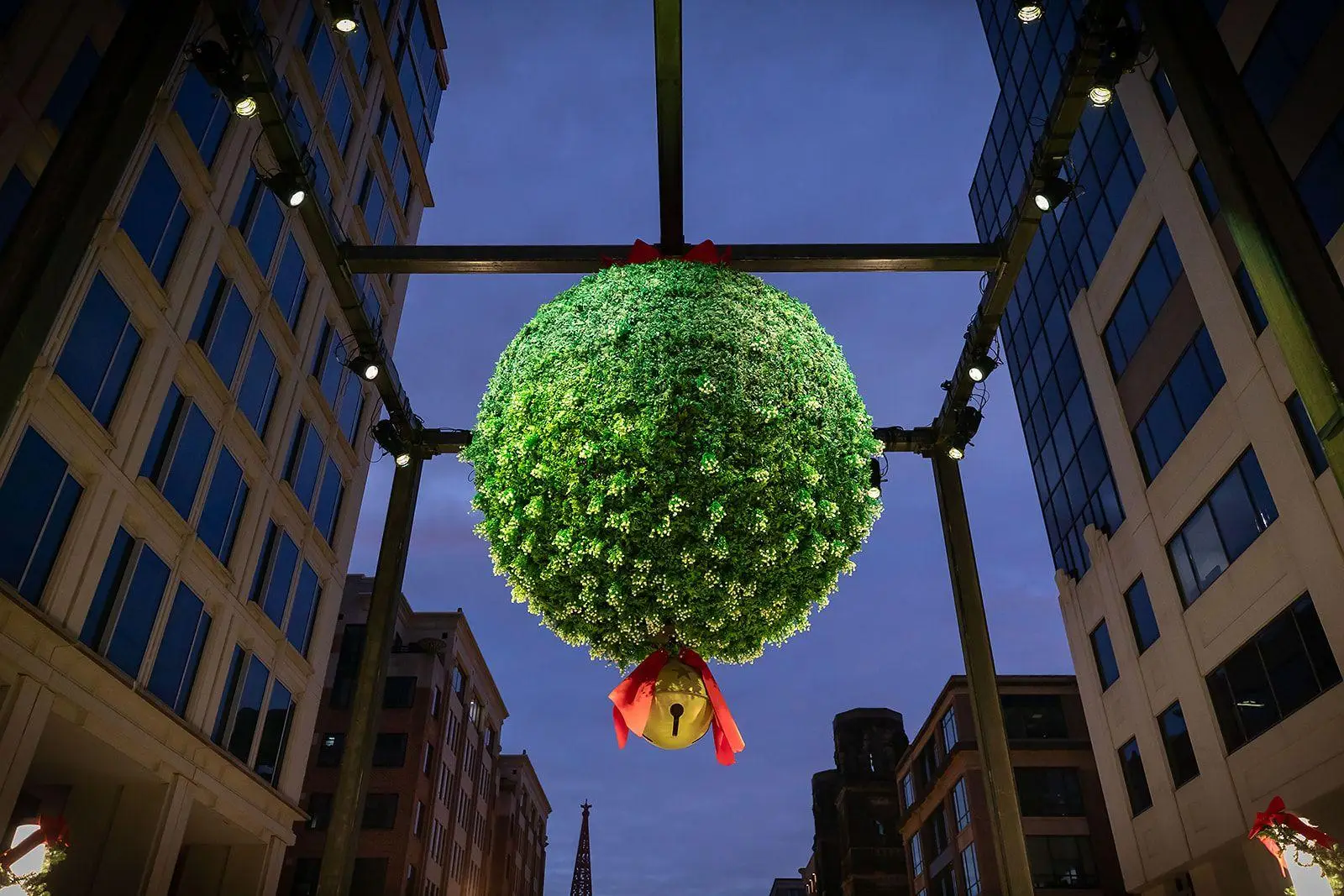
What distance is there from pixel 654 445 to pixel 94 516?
38.5 feet

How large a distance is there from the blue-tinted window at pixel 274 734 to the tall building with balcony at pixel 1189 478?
18609mm

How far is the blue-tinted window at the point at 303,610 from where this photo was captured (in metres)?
20.8

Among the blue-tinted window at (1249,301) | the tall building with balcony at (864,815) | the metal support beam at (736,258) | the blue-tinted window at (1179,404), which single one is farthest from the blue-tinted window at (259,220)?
the tall building with balcony at (864,815)

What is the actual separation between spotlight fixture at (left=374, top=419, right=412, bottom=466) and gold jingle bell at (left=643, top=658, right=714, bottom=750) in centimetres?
423

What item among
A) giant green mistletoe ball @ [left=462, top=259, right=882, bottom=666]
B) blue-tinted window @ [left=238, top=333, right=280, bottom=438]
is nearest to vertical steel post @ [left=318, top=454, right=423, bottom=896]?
giant green mistletoe ball @ [left=462, top=259, right=882, bottom=666]

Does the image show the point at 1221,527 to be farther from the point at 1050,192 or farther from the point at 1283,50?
the point at 1050,192

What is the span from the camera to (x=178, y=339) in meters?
15.5

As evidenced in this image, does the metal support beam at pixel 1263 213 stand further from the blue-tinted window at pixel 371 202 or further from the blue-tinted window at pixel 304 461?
the blue-tinted window at pixel 371 202

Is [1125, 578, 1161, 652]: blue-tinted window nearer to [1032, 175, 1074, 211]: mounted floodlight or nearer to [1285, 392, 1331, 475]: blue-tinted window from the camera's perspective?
[1285, 392, 1331, 475]: blue-tinted window

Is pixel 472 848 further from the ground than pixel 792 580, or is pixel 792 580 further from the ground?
pixel 472 848

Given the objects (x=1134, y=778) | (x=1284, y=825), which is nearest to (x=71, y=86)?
(x=1284, y=825)

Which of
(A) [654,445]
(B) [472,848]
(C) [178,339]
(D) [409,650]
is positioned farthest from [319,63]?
(B) [472,848]

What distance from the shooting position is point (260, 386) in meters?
18.8

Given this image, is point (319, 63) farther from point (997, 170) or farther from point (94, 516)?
point (997, 170)
